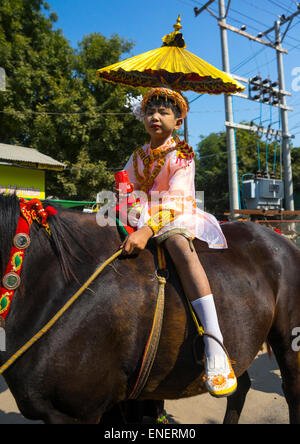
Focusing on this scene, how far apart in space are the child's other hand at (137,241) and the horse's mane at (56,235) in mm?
223

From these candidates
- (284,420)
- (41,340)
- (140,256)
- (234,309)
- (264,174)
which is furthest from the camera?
(264,174)

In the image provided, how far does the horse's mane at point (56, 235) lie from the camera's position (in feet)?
5.15

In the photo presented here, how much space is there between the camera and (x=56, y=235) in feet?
5.47

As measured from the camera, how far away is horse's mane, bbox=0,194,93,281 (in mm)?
1569

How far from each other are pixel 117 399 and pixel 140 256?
776mm

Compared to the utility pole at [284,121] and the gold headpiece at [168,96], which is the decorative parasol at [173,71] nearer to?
the gold headpiece at [168,96]

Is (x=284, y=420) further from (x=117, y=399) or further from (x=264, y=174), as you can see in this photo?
(x=264, y=174)

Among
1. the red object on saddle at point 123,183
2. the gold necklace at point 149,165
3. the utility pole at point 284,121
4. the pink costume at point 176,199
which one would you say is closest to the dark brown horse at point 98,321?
the pink costume at point 176,199

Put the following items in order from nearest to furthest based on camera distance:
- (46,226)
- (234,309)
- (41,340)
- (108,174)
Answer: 1. (41,340)
2. (46,226)
3. (234,309)
4. (108,174)

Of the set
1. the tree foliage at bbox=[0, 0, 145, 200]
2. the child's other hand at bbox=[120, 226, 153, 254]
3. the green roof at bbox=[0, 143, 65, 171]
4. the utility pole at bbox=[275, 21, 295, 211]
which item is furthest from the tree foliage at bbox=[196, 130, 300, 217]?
the child's other hand at bbox=[120, 226, 153, 254]

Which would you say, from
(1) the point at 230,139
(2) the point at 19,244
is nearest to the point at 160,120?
(2) the point at 19,244

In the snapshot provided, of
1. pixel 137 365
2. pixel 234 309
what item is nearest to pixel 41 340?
pixel 137 365

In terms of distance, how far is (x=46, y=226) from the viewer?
1.65m

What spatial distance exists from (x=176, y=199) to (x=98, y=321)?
812 mm
